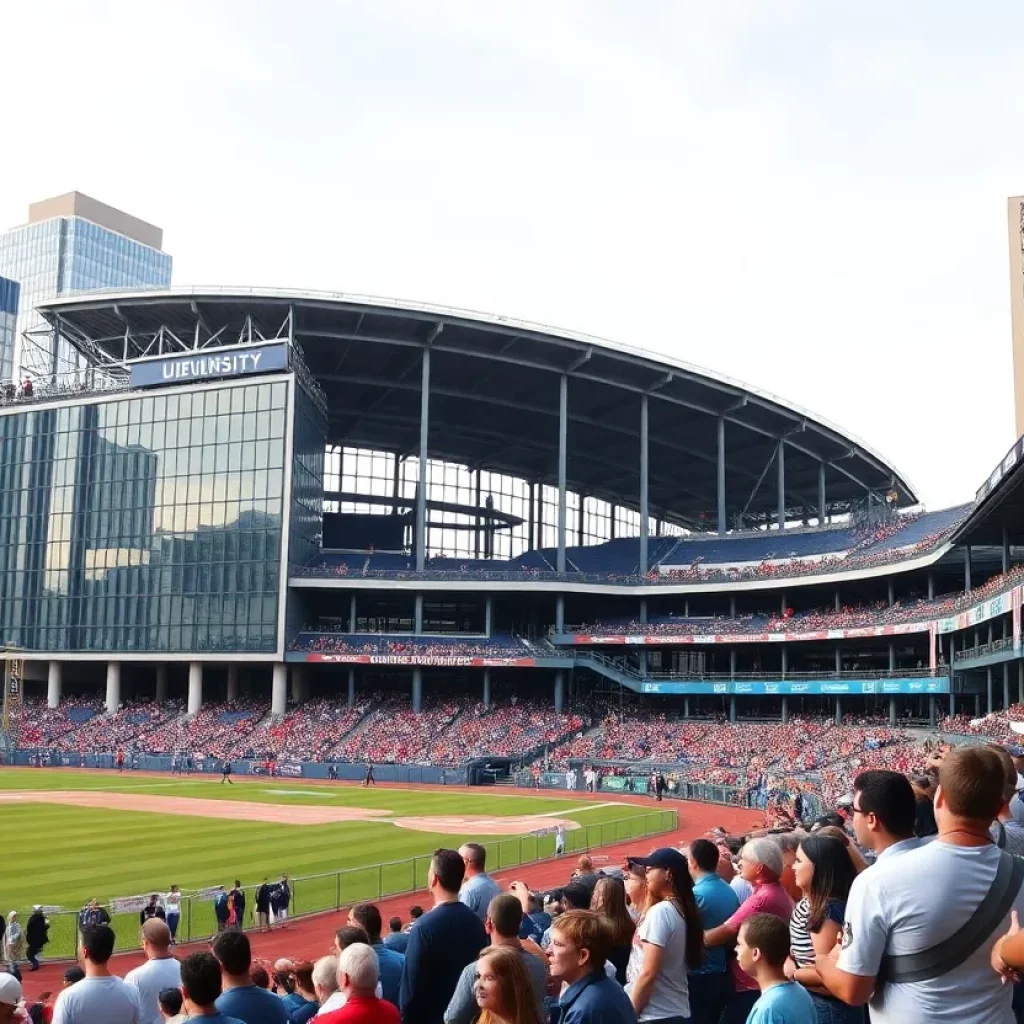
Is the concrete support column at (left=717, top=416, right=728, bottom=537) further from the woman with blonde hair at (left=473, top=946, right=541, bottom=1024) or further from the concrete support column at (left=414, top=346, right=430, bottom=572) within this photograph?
the woman with blonde hair at (left=473, top=946, right=541, bottom=1024)

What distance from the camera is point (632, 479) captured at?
108 meters

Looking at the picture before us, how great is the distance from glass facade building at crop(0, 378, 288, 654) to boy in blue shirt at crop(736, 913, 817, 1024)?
7343 cm

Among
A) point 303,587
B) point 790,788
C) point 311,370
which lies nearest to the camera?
point 790,788

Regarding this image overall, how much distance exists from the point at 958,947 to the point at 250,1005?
4971 millimetres

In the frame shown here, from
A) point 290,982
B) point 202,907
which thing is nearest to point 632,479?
point 202,907

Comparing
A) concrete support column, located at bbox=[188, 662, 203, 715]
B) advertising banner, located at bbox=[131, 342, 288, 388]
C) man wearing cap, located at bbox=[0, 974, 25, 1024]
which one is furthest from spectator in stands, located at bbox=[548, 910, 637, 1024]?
concrete support column, located at bbox=[188, 662, 203, 715]

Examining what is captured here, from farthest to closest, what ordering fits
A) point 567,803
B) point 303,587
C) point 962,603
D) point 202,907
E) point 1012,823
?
1. point 303,587
2. point 962,603
3. point 567,803
4. point 202,907
5. point 1012,823

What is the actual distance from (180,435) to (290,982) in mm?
71497

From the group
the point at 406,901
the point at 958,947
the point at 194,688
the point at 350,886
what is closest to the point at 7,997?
the point at 958,947

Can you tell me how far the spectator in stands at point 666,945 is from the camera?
23.8ft

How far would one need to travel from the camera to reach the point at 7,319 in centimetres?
18975

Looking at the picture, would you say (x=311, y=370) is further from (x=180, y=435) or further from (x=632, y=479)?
(x=632, y=479)

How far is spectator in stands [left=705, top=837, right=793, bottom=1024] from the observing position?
311 inches

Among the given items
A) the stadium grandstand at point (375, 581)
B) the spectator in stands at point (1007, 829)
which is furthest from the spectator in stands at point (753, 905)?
the stadium grandstand at point (375, 581)
